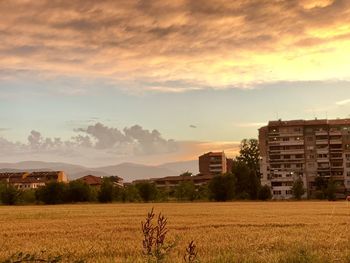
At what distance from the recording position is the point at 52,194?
123938 millimetres

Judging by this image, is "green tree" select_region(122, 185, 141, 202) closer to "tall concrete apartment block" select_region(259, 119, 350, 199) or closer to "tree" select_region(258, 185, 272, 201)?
"tree" select_region(258, 185, 272, 201)

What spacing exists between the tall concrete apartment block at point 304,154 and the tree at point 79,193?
5993cm

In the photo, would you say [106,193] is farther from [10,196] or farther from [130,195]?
[10,196]

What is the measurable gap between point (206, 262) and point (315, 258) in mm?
1966

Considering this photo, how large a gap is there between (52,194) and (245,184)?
171ft

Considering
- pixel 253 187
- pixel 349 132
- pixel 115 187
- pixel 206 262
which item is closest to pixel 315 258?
pixel 206 262

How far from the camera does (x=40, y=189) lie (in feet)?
411

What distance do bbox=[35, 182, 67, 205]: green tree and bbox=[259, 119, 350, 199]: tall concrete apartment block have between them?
65702mm

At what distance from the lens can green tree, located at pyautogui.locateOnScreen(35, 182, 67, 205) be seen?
12362 centimetres

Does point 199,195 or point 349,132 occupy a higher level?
point 349,132

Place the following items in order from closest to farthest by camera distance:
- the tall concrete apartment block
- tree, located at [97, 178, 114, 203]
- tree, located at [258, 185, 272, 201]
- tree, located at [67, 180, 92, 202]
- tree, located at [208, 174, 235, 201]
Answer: tree, located at [97, 178, 114, 203] → tree, located at [67, 180, 92, 202] → tree, located at [208, 174, 235, 201] → tree, located at [258, 185, 272, 201] → the tall concrete apartment block

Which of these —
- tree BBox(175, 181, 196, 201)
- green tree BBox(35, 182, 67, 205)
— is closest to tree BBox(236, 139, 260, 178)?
tree BBox(175, 181, 196, 201)

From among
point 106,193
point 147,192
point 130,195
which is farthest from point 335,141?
point 106,193

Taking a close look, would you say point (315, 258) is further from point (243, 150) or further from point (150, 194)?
point (243, 150)
